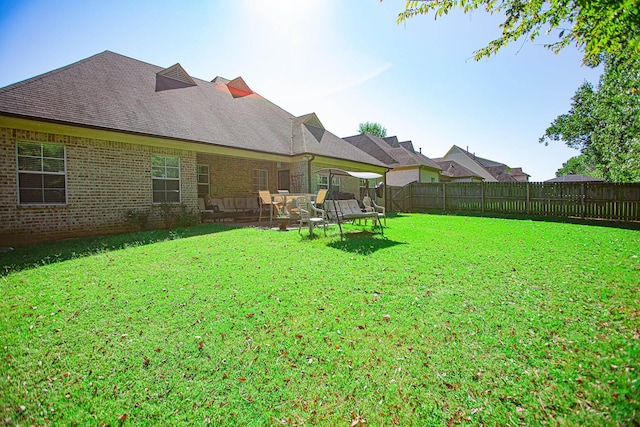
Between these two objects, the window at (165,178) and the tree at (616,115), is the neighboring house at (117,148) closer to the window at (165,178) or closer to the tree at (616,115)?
the window at (165,178)

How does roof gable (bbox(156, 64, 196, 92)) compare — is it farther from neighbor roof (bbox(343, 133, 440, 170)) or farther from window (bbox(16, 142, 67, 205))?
neighbor roof (bbox(343, 133, 440, 170))

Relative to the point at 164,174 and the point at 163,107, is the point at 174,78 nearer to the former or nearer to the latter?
the point at 163,107

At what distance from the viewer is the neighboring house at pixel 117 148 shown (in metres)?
8.84

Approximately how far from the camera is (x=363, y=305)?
13.6 ft

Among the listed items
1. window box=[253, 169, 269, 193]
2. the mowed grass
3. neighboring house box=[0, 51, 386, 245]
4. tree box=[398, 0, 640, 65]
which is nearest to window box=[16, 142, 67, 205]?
neighboring house box=[0, 51, 386, 245]

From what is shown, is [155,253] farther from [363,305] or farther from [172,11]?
[172,11]

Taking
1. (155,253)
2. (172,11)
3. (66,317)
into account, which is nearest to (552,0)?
(66,317)

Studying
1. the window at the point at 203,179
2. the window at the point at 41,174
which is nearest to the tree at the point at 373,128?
the window at the point at 203,179

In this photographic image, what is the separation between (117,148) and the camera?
10578 mm

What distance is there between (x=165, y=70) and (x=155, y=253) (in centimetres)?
1279

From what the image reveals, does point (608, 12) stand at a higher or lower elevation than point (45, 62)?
lower

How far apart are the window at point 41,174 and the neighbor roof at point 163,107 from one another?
1088 mm

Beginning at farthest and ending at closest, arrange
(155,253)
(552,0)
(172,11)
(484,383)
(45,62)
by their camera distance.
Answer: (45,62) → (172,11) → (155,253) → (552,0) → (484,383)

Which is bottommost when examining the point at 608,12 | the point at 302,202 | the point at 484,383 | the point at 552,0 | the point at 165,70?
the point at 484,383
